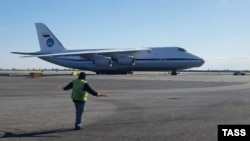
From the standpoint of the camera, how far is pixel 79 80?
11781mm

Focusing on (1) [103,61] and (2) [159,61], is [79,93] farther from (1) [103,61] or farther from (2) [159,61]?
(2) [159,61]

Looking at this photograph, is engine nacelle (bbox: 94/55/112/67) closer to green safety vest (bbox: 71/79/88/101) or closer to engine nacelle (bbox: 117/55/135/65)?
engine nacelle (bbox: 117/55/135/65)

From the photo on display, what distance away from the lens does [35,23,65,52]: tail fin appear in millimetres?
71625

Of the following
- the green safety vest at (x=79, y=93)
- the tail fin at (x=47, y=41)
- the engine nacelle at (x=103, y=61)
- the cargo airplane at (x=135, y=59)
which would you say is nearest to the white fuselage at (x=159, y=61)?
the cargo airplane at (x=135, y=59)

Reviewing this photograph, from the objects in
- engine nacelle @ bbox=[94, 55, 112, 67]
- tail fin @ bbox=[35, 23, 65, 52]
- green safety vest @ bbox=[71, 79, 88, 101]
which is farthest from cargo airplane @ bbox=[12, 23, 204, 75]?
green safety vest @ bbox=[71, 79, 88, 101]

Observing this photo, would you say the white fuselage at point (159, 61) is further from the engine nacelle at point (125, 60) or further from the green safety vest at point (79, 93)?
the green safety vest at point (79, 93)

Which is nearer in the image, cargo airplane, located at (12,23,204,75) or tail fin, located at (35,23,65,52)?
cargo airplane, located at (12,23,204,75)

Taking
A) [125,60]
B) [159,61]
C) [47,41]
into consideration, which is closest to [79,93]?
[125,60]

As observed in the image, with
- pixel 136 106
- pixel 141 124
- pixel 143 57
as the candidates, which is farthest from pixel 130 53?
pixel 141 124

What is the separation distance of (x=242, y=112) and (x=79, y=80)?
21.2ft

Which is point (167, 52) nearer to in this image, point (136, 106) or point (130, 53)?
point (130, 53)

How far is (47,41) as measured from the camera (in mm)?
71688

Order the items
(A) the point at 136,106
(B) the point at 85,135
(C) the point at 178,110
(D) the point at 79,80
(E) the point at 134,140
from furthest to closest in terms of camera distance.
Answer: (A) the point at 136,106 → (C) the point at 178,110 → (D) the point at 79,80 → (B) the point at 85,135 → (E) the point at 134,140

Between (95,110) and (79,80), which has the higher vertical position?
(79,80)
